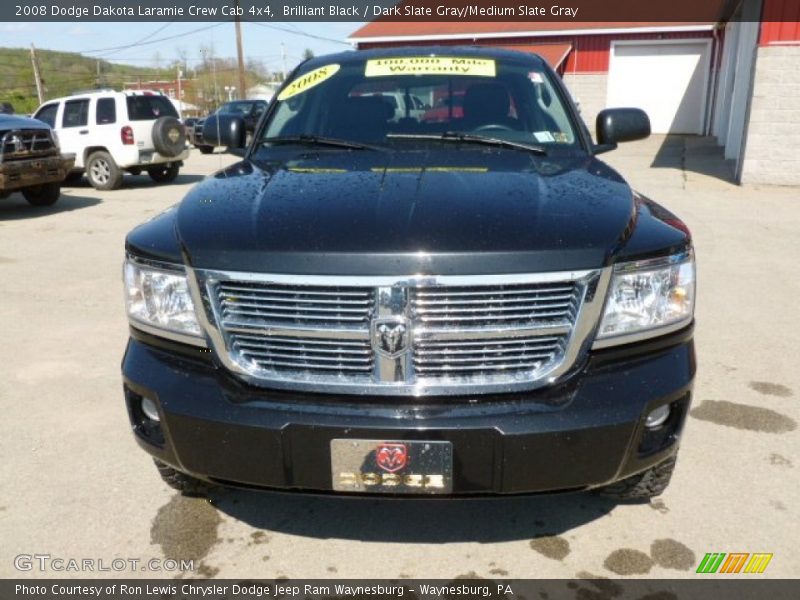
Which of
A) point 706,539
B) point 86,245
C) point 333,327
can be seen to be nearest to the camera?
point 333,327

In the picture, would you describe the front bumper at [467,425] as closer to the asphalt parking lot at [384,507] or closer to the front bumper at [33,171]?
the asphalt parking lot at [384,507]

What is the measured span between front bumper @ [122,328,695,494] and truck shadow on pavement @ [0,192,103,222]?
9.40 metres

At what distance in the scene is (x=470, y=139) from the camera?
3035mm

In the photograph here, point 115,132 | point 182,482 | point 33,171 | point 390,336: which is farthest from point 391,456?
point 115,132

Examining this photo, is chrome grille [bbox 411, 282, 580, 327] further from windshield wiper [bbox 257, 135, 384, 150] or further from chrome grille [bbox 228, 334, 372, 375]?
windshield wiper [bbox 257, 135, 384, 150]

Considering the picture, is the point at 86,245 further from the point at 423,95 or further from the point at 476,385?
the point at 476,385

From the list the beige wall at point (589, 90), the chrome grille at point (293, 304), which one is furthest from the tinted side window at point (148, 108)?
the beige wall at point (589, 90)

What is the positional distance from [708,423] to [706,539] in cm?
101

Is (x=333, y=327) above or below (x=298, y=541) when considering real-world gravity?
above

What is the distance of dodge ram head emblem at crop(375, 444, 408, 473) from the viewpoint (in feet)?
6.51

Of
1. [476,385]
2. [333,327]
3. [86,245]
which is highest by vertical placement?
[333,327]

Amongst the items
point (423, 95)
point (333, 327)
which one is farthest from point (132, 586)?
point (423, 95)

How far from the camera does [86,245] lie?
809 centimetres

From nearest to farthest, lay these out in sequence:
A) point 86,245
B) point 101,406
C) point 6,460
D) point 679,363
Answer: point 679,363 < point 6,460 < point 101,406 < point 86,245
